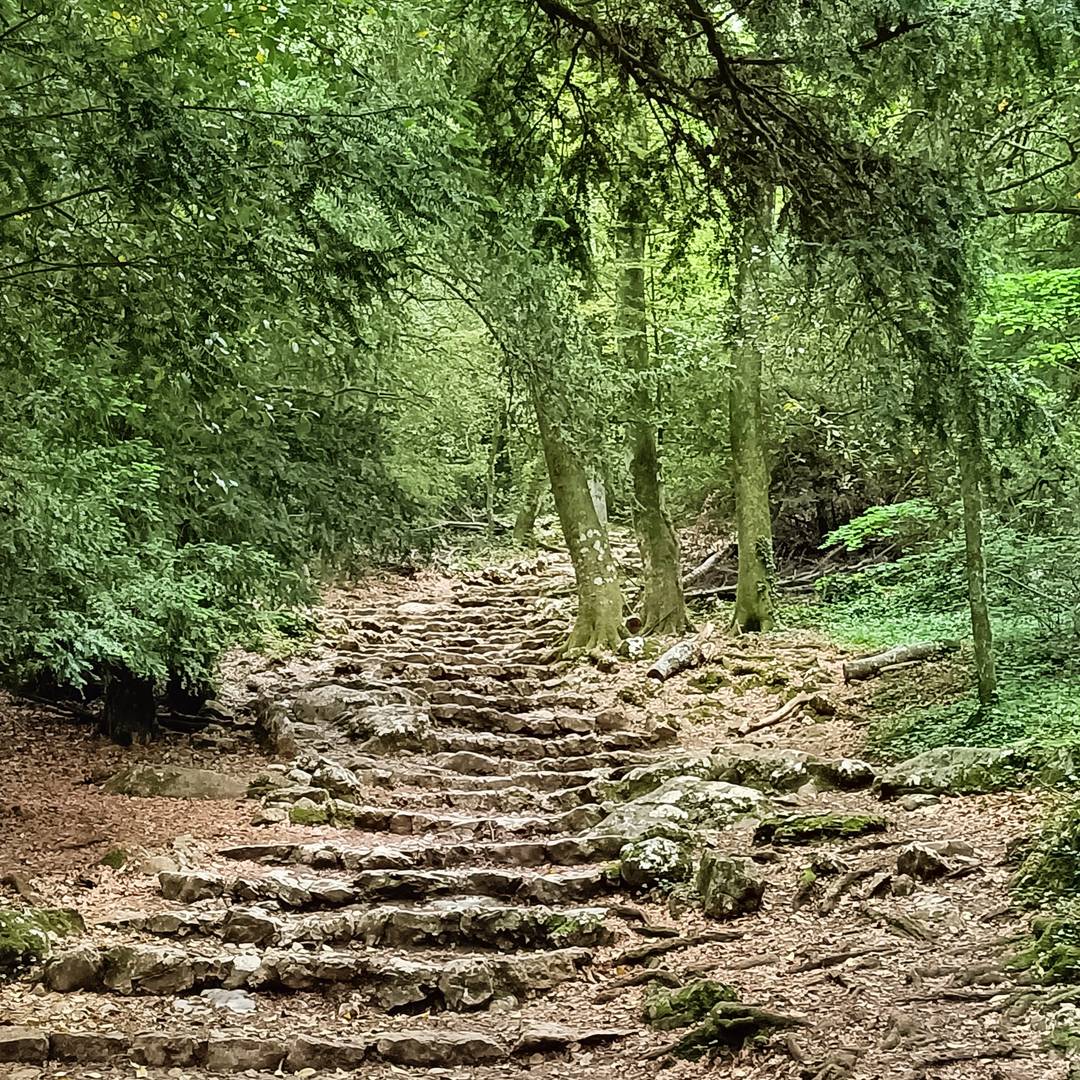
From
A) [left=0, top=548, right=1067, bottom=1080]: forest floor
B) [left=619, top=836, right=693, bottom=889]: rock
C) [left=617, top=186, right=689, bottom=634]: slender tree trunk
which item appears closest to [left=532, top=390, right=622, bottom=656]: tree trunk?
[left=617, top=186, right=689, bottom=634]: slender tree trunk

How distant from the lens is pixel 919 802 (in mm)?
6762

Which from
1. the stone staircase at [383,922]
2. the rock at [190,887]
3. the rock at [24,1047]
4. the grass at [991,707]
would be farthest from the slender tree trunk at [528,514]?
the rock at [24,1047]

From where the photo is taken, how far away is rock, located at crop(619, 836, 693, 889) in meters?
6.48

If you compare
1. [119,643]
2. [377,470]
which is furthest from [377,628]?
[119,643]

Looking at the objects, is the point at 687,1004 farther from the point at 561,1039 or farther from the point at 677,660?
the point at 677,660

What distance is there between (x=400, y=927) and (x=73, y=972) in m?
1.77

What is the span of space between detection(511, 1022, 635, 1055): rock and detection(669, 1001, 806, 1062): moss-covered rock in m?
0.38

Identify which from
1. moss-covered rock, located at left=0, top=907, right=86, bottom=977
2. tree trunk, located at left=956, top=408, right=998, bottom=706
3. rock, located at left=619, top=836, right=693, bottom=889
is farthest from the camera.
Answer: tree trunk, located at left=956, top=408, right=998, bottom=706

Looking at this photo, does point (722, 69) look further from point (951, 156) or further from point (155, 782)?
point (155, 782)

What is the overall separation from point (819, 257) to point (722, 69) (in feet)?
3.19

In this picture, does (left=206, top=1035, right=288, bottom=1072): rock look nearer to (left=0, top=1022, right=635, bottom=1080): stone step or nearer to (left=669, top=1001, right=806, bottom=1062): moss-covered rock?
(left=0, top=1022, right=635, bottom=1080): stone step

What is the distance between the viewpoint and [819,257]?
473cm

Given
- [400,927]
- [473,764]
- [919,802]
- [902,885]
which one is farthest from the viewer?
[473,764]

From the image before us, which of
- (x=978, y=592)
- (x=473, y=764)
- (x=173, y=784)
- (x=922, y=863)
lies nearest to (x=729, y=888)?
(x=922, y=863)
